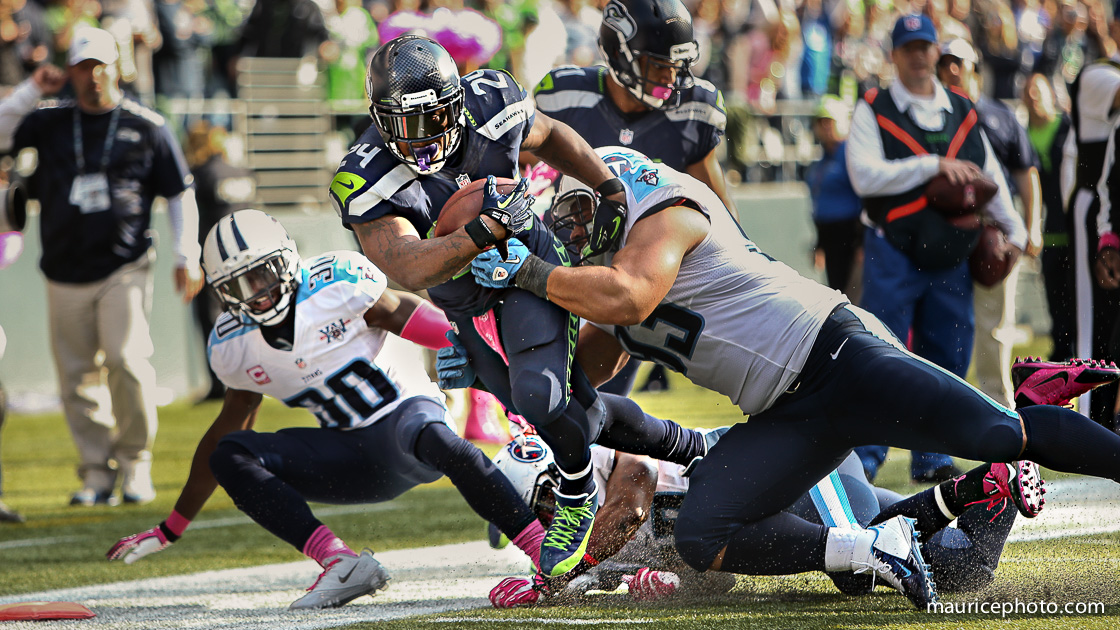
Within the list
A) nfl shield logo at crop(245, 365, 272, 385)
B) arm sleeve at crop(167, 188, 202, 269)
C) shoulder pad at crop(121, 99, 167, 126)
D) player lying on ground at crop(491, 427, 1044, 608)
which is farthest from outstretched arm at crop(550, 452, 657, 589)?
shoulder pad at crop(121, 99, 167, 126)

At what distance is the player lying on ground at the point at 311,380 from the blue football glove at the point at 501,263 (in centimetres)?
80

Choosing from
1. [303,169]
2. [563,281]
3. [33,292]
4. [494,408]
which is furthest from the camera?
[303,169]

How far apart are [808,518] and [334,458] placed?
5.50 ft

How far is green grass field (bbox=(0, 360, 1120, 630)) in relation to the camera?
347 centimetres

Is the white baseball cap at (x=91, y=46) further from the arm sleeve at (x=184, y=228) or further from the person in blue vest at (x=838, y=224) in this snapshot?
the person in blue vest at (x=838, y=224)

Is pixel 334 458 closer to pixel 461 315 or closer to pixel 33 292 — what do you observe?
pixel 461 315

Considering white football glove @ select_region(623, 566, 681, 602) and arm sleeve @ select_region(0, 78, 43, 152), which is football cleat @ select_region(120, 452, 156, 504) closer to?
arm sleeve @ select_region(0, 78, 43, 152)

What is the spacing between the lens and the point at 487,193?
3539mm

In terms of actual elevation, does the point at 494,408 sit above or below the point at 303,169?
below

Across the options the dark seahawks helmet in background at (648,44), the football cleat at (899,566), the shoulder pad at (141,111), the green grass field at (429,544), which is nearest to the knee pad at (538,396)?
the green grass field at (429,544)

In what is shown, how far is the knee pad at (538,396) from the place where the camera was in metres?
3.62

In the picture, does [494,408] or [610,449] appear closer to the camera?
[610,449]

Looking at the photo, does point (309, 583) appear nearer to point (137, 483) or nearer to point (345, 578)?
point (345, 578)

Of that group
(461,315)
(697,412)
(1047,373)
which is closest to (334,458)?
(461,315)
